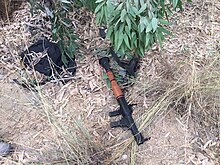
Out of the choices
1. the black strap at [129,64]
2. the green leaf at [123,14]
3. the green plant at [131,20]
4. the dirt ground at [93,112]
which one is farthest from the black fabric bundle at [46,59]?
the green leaf at [123,14]

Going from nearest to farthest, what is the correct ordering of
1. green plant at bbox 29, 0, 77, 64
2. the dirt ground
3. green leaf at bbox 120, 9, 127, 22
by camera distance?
green leaf at bbox 120, 9, 127, 22 < the dirt ground < green plant at bbox 29, 0, 77, 64

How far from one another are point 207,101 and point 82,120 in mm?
609

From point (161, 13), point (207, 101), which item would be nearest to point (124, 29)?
point (161, 13)

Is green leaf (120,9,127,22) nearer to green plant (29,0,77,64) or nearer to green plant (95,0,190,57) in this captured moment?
green plant (95,0,190,57)

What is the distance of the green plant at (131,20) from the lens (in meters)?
1.51

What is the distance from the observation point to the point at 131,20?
1582 millimetres

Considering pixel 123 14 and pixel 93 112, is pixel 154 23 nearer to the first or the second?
pixel 123 14

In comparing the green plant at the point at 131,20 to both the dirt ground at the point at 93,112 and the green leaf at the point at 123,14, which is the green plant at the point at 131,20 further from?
the dirt ground at the point at 93,112

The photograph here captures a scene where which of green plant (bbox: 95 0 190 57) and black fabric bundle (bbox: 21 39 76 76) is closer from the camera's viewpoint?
green plant (bbox: 95 0 190 57)

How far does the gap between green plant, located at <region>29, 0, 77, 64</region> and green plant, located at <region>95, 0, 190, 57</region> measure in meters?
0.30

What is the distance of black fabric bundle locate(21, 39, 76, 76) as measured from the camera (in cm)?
212

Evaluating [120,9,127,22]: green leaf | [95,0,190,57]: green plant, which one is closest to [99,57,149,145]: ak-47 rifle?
[95,0,190,57]: green plant

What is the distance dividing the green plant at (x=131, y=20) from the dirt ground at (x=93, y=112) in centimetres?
35

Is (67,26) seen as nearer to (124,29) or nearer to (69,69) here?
(69,69)
